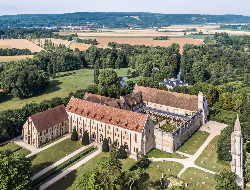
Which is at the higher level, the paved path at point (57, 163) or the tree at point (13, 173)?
the tree at point (13, 173)

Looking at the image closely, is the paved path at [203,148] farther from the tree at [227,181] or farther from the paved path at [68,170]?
the paved path at [68,170]

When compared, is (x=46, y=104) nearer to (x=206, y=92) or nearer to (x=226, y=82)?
(x=206, y=92)

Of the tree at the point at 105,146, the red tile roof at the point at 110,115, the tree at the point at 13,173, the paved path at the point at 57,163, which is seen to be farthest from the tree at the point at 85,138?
the tree at the point at 13,173

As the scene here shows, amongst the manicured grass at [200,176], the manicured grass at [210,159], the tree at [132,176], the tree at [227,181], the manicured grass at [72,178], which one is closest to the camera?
the tree at [227,181]

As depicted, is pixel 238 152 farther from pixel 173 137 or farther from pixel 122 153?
pixel 122 153

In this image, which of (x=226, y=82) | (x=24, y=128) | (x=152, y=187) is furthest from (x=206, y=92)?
(x=24, y=128)

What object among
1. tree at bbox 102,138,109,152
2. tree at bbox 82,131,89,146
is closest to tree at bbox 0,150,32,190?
tree at bbox 102,138,109,152

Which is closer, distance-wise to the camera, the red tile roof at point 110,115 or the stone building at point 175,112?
the red tile roof at point 110,115
